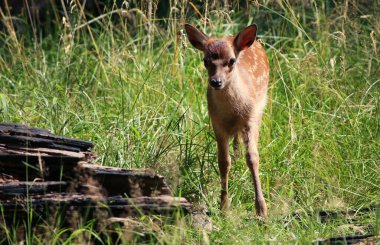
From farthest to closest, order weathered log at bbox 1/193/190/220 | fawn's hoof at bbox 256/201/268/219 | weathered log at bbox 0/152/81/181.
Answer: fawn's hoof at bbox 256/201/268/219
weathered log at bbox 0/152/81/181
weathered log at bbox 1/193/190/220

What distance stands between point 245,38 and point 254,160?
91cm

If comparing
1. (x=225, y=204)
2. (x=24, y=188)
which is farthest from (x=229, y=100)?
(x=24, y=188)

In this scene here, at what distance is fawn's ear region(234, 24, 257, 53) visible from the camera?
235 inches

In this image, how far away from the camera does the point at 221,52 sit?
579 cm

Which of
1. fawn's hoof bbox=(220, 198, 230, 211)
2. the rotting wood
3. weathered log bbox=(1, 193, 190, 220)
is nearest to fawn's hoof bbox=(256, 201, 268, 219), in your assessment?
fawn's hoof bbox=(220, 198, 230, 211)

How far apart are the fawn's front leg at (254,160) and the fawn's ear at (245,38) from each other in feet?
1.88

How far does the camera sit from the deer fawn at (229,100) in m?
5.70

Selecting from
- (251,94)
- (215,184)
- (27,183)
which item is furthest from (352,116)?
(27,183)

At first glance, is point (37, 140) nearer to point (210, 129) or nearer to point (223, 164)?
point (223, 164)

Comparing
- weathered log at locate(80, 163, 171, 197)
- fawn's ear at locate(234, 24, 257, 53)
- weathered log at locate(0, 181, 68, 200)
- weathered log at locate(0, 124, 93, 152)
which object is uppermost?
fawn's ear at locate(234, 24, 257, 53)

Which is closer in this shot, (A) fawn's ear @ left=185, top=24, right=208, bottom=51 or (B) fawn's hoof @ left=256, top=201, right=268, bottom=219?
(B) fawn's hoof @ left=256, top=201, right=268, bottom=219

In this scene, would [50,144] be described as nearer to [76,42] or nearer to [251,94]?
[251,94]

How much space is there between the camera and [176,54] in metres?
6.80

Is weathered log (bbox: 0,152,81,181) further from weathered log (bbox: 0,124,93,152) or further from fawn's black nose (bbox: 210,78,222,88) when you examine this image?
fawn's black nose (bbox: 210,78,222,88)
